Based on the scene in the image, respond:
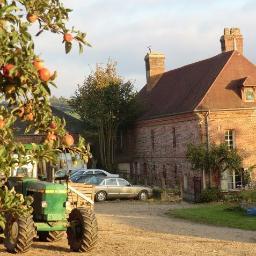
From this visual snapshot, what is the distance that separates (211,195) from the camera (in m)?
31.3

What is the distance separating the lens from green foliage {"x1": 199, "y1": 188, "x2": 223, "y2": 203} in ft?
102

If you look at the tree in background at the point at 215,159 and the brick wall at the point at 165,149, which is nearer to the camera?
the tree in background at the point at 215,159

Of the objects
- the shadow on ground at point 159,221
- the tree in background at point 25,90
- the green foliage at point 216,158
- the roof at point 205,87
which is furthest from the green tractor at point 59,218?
the roof at point 205,87

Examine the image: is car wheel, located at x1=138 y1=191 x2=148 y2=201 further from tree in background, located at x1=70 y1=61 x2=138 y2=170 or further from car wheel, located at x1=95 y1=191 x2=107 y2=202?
tree in background, located at x1=70 y1=61 x2=138 y2=170

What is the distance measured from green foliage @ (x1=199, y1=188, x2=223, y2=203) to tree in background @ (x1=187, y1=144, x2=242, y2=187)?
4.34ft

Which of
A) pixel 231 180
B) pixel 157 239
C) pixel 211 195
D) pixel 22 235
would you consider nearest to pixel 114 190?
pixel 211 195

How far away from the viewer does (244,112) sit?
115 ft

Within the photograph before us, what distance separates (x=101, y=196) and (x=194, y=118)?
812cm

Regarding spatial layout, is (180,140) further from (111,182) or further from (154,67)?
(154,67)

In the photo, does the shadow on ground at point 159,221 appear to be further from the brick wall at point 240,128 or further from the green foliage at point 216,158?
the brick wall at point 240,128

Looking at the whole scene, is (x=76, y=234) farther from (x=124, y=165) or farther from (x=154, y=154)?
(x=124, y=165)

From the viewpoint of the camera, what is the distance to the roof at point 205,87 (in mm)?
35250

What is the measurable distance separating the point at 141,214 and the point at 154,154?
56.8 ft

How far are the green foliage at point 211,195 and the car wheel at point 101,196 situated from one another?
5876 millimetres
